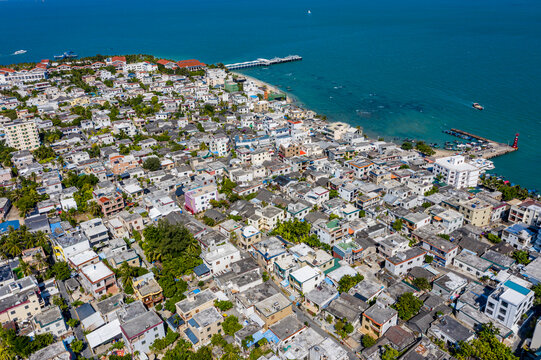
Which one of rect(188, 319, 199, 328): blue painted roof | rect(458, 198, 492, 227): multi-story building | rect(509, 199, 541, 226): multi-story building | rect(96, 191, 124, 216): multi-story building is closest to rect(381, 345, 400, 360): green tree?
rect(188, 319, 199, 328): blue painted roof

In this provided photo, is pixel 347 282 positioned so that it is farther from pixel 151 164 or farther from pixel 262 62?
pixel 262 62

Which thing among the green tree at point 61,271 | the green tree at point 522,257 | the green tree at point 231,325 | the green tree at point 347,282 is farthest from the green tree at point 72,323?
the green tree at point 522,257

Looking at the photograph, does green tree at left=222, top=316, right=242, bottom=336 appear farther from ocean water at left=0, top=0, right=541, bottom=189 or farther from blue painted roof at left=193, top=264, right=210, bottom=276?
ocean water at left=0, top=0, right=541, bottom=189

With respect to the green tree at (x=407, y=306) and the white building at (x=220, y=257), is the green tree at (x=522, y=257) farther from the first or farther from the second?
the white building at (x=220, y=257)

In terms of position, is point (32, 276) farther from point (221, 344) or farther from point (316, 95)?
point (316, 95)

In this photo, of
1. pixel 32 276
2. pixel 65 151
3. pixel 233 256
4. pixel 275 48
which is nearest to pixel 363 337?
pixel 233 256

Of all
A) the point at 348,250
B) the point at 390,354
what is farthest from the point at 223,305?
the point at 348,250
